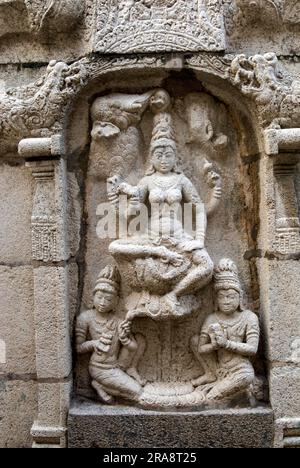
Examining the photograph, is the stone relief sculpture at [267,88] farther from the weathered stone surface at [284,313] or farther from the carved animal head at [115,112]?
the weathered stone surface at [284,313]

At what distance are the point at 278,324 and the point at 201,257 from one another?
2.14ft

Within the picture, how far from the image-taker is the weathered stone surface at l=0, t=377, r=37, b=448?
3314mm

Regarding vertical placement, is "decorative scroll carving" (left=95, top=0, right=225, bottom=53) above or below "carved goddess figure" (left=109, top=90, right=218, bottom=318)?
above

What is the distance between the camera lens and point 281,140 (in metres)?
3.05

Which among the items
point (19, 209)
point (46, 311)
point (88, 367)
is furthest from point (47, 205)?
point (88, 367)

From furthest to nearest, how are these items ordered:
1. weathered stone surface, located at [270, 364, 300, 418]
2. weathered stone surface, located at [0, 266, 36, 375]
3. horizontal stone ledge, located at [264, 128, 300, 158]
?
weathered stone surface, located at [0, 266, 36, 375] < weathered stone surface, located at [270, 364, 300, 418] < horizontal stone ledge, located at [264, 128, 300, 158]

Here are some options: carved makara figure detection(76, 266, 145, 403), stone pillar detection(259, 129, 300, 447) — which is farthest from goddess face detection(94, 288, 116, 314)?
stone pillar detection(259, 129, 300, 447)

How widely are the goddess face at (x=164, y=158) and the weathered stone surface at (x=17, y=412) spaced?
1666 mm

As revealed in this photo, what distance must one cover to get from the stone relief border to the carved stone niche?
19 cm

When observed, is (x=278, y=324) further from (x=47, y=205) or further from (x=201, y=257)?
(x=47, y=205)

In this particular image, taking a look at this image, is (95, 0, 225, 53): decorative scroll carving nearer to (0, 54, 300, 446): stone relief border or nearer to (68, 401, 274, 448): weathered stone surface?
(0, 54, 300, 446): stone relief border

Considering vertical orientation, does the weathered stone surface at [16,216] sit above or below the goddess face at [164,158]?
below

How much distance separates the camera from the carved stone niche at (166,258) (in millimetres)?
3148

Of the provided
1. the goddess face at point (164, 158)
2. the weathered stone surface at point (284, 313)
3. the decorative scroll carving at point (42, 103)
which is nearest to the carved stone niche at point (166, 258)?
the goddess face at point (164, 158)
